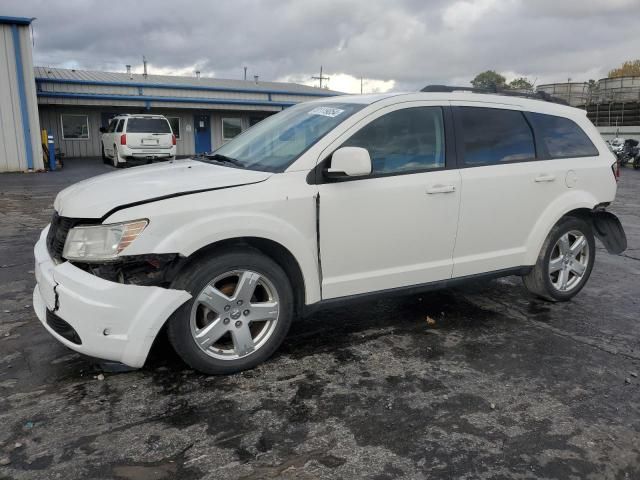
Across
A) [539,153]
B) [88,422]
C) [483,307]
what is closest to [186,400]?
[88,422]

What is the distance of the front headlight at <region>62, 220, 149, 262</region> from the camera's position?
9.82 feet

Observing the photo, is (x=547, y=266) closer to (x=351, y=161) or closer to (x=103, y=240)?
(x=351, y=161)

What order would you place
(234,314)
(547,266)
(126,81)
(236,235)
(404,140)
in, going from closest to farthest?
(236,235) < (234,314) < (404,140) < (547,266) < (126,81)

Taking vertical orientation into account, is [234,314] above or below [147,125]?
below

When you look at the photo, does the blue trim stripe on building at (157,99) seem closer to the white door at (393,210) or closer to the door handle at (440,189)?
the white door at (393,210)

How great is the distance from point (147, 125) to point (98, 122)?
10027 millimetres

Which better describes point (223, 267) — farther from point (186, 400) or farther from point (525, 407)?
point (525, 407)

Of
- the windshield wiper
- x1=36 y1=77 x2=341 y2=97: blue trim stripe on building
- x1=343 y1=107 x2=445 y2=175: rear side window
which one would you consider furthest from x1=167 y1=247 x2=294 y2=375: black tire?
x1=36 y1=77 x2=341 y2=97: blue trim stripe on building

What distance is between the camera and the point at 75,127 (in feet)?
90.6

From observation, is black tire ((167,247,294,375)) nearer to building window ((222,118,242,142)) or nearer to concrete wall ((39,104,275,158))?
concrete wall ((39,104,275,158))

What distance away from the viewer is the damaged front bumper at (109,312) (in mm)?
2965

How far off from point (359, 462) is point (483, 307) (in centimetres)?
271

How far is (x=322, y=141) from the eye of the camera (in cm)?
363

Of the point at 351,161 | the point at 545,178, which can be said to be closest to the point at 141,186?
the point at 351,161
